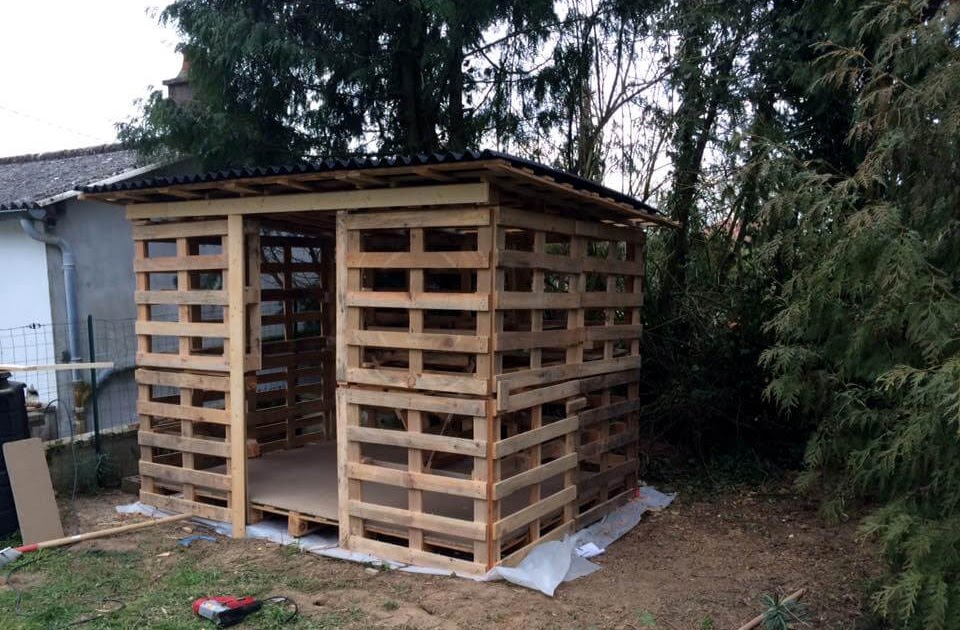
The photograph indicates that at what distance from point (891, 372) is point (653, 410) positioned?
469 cm

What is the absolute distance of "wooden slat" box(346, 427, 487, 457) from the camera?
14.1 feet

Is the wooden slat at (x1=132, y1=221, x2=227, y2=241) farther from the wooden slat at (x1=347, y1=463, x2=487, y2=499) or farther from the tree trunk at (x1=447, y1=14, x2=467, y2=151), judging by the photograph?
the tree trunk at (x1=447, y1=14, x2=467, y2=151)

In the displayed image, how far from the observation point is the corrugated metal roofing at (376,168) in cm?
393

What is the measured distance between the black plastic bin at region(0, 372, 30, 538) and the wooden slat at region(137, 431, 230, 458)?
0.84 meters

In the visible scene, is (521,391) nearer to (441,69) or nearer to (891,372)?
(891,372)

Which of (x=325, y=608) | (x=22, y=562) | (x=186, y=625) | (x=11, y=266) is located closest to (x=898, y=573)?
(x=325, y=608)

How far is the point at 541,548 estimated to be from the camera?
469 centimetres

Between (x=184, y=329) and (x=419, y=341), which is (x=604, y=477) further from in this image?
(x=184, y=329)

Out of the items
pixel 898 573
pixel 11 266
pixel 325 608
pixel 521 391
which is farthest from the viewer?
pixel 11 266

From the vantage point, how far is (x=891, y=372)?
2996 mm

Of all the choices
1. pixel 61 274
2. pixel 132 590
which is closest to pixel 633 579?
pixel 132 590

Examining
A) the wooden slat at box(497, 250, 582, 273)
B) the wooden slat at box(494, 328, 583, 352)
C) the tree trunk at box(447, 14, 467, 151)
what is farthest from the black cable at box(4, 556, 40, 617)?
the tree trunk at box(447, 14, 467, 151)

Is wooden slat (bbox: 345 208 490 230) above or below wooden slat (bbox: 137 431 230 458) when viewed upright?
above

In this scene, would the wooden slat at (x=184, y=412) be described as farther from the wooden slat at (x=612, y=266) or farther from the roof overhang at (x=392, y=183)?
the wooden slat at (x=612, y=266)
